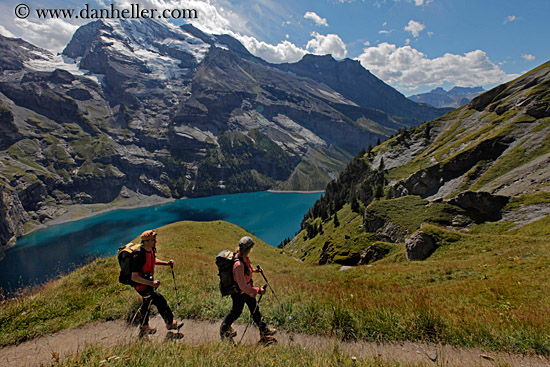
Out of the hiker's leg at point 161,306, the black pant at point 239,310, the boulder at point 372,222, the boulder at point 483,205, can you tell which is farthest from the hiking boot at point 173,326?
the boulder at point 372,222

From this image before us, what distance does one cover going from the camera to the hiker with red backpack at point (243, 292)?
6.79m

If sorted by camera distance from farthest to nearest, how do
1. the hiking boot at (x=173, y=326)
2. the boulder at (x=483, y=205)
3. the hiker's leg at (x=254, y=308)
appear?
the boulder at (x=483, y=205) → the hiking boot at (x=173, y=326) → the hiker's leg at (x=254, y=308)

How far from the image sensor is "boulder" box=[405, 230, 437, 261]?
68.3 ft

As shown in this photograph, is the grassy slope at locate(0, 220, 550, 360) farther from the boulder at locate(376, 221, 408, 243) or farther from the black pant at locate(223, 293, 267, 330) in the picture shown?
the boulder at locate(376, 221, 408, 243)

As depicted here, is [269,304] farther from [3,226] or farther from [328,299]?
[3,226]

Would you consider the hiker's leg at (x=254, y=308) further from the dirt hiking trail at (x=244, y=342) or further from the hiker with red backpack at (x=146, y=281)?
the hiker with red backpack at (x=146, y=281)

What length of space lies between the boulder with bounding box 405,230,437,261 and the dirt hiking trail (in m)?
16.9

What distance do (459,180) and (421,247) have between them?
4360cm

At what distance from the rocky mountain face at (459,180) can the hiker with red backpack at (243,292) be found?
18.7 metres

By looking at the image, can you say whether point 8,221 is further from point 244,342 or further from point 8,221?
point 244,342

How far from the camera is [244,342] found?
23.7 feet

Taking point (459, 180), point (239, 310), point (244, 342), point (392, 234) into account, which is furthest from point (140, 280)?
point (459, 180)

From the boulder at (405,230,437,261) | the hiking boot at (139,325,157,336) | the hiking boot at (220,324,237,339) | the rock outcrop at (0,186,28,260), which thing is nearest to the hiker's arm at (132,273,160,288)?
the hiking boot at (139,325,157,336)

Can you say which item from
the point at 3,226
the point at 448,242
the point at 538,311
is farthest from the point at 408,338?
the point at 3,226
